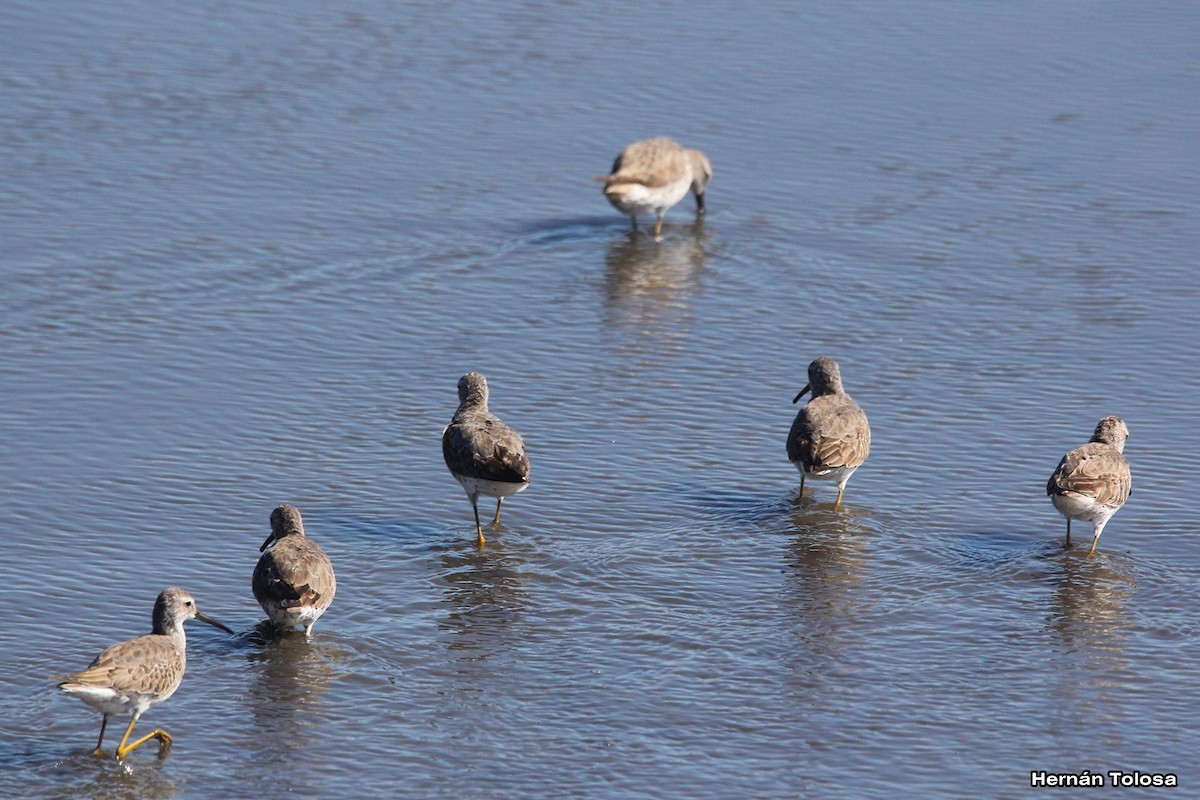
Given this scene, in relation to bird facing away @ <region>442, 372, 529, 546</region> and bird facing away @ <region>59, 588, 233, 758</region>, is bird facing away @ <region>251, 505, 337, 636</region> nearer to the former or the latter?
bird facing away @ <region>59, 588, 233, 758</region>

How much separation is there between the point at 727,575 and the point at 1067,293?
704 centimetres

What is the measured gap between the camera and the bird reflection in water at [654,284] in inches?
674

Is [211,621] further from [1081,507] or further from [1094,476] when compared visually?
[1094,476]

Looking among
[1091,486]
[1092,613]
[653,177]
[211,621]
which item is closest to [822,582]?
[1092,613]

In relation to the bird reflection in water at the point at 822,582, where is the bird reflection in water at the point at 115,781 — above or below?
below

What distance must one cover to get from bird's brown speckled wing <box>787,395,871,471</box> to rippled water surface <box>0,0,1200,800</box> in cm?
44

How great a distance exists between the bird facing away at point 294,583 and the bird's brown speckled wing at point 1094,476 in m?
5.00

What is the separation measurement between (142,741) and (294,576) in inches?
59.2

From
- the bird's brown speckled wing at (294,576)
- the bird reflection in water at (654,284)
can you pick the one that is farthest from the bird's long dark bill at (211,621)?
the bird reflection in water at (654,284)

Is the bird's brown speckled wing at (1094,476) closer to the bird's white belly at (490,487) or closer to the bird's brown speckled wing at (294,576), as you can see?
the bird's white belly at (490,487)

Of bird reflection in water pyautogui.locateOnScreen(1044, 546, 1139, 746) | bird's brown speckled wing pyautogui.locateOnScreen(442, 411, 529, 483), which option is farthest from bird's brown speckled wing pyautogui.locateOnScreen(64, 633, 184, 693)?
bird reflection in water pyautogui.locateOnScreen(1044, 546, 1139, 746)

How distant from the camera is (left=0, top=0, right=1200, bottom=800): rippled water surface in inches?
400

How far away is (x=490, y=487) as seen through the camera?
12.7 metres

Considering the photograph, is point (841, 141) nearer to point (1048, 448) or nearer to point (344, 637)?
point (1048, 448)
